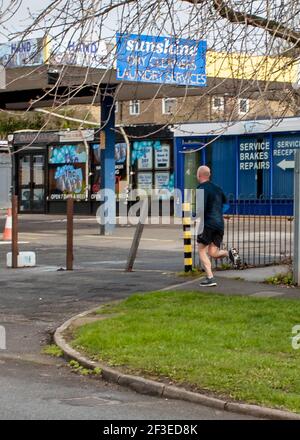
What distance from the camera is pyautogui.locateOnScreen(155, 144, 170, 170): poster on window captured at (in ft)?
116

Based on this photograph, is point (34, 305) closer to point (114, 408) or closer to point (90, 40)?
point (90, 40)

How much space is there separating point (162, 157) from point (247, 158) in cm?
479

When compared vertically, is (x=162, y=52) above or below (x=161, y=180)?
above

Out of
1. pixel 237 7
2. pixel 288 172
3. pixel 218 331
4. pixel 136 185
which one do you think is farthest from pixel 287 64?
pixel 136 185

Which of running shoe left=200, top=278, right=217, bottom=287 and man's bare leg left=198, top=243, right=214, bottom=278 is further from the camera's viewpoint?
running shoe left=200, top=278, right=217, bottom=287

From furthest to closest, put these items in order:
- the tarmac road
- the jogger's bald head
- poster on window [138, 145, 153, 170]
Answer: poster on window [138, 145, 153, 170], the jogger's bald head, the tarmac road

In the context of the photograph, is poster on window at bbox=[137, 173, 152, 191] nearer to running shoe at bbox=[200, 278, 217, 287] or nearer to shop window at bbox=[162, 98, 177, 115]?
shop window at bbox=[162, 98, 177, 115]

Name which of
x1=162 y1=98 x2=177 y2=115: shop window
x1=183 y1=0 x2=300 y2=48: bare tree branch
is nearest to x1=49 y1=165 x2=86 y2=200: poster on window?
x1=162 y1=98 x2=177 y2=115: shop window

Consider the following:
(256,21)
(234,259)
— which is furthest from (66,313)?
(256,21)

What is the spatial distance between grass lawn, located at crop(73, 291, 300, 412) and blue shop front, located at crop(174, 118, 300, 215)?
61.2 feet

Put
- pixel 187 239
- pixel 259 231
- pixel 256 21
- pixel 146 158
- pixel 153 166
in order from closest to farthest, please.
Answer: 1. pixel 256 21
2. pixel 187 239
3. pixel 259 231
4. pixel 153 166
5. pixel 146 158

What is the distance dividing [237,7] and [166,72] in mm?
1208

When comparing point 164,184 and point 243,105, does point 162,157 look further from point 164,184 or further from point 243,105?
point 243,105

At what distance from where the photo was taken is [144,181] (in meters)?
36.2
